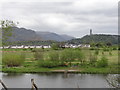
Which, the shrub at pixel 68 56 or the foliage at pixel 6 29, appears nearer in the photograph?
the foliage at pixel 6 29

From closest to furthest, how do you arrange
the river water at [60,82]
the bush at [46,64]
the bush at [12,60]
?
the river water at [60,82] < the bush at [46,64] < the bush at [12,60]

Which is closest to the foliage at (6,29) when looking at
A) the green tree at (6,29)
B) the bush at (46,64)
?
the green tree at (6,29)

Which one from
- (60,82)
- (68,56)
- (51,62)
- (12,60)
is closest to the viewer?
(60,82)

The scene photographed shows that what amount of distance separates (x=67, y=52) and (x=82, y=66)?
14.5ft

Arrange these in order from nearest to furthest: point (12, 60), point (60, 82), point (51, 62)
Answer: point (60, 82)
point (51, 62)
point (12, 60)

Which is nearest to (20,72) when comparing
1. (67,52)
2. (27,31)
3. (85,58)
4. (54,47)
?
(67,52)

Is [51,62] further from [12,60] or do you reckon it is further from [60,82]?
[60,82]

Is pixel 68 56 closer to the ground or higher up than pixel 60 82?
higher up

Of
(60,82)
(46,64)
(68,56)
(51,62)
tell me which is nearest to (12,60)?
(46,64)

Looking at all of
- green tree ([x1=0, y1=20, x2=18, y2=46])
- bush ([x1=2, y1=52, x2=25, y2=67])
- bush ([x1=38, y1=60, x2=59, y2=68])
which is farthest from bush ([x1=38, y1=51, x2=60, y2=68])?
green tree ([x1=0, y1=20, x2=18, y2=46])

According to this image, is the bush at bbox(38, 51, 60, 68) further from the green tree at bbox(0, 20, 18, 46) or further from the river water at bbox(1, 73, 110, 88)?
the green tree at bbox(0, 20, 18, 46)

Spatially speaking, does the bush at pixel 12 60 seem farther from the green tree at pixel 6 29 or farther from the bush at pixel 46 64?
the green tree at pixel 6 29

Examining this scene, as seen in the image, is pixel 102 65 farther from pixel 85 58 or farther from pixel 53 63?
pixel 53 63

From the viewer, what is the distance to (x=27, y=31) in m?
144
